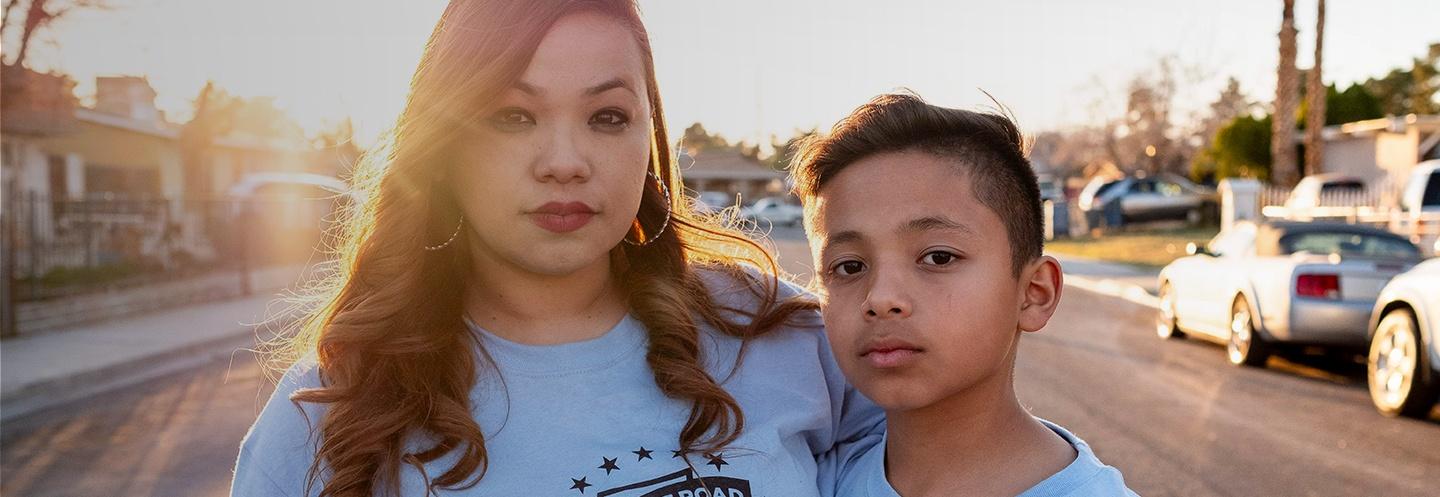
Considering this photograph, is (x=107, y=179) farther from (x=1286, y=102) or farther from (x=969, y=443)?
(x=969, y=443)

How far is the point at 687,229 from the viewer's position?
2734mm

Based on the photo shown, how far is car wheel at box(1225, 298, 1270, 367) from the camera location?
33.6 feet

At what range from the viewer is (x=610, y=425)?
2.09m

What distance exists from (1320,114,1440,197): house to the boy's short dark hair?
25491 millimetres

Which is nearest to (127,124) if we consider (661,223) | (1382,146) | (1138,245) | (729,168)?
(1138,245)

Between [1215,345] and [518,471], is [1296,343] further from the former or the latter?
[518,471]

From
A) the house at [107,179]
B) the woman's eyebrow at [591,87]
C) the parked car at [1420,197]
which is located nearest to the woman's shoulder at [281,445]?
the woman's eyebrow at [591,87]

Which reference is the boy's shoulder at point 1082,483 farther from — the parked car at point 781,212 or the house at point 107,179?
the parked car at point 781,212

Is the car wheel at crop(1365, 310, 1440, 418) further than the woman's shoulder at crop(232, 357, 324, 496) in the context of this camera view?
Yes

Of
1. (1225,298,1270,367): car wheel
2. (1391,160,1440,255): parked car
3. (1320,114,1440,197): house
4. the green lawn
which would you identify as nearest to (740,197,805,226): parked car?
the green lawn

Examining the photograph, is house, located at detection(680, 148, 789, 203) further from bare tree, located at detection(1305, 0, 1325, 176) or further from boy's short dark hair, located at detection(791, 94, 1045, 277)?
boy's short dark hair, located at detection(791, 94, 1045, 277)

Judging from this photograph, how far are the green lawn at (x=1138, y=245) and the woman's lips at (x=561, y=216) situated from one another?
76.8 ft

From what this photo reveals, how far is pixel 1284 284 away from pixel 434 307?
29.4 feet

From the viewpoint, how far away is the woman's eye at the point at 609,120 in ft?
7.10
